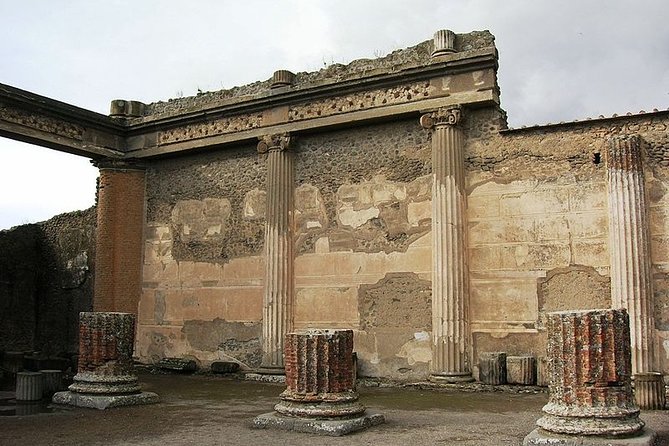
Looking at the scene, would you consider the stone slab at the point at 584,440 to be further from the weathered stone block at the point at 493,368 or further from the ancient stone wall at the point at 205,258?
the ancient stone wall at the point at 205,258

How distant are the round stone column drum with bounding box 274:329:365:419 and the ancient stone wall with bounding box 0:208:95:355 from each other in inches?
375

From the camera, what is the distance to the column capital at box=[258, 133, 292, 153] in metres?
12.1

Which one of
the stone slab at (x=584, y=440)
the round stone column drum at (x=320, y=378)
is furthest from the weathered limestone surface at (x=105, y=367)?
the stone slab at (x=584, y=440)

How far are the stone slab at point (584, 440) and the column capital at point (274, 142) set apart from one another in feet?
24.7

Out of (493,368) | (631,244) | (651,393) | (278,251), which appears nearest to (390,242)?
(278,251)

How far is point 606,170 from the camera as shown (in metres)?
9.55

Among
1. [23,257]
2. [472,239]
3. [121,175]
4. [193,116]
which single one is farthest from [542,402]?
[23,257]

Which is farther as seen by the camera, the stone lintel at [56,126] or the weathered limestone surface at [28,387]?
the stone lintel at [56,126]

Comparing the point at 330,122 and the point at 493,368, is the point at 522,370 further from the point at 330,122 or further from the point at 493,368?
the point at 330,122

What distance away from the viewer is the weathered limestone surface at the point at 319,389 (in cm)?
661

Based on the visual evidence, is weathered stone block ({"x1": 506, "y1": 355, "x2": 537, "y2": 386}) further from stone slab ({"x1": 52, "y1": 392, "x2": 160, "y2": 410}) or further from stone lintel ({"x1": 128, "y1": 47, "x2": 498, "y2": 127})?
stone slab ({"x1": 52, "y1": 392, "x2": 160, "y2": 410})

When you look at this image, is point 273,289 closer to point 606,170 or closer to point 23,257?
point 606,170

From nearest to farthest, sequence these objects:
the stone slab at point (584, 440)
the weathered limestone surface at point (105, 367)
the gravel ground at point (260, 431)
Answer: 1. the stone slab at point (584, 440)
2. the gravel ground at point (260, 431)
3. the weathered limestone surface at point (105, 367)

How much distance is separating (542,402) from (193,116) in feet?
25.8
